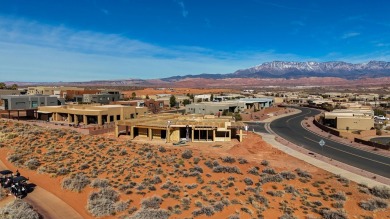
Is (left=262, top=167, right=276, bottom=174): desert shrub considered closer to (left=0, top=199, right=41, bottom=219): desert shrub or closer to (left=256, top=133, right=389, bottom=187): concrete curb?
(left=256, top=133, right=389, bottom=187): concrete curb

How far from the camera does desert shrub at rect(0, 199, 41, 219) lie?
19844mm

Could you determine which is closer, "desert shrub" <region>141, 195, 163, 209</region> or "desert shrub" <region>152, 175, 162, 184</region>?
"desert shrub" <region>141, 195, 163, 209</region>

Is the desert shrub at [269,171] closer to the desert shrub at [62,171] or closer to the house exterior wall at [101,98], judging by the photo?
the desert shrub at [62,171]

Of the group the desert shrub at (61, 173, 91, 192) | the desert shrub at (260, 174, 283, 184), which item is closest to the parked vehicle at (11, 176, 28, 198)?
the desert shrub at (61, 173, 91, 192)

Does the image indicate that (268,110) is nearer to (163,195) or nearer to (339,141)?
(339,141)

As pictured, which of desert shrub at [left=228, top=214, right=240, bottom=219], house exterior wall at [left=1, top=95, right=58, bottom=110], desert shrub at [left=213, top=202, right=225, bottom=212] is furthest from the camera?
house exterior wall at [left=1, top=95, right=58, bottom=110]

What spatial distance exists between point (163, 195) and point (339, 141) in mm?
42708

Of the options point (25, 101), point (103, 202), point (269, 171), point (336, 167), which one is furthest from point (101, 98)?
point (103, 202)

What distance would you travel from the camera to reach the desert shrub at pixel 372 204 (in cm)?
2380

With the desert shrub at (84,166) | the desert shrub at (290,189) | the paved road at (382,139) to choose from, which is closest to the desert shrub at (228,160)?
the desert shrub at (290,189)

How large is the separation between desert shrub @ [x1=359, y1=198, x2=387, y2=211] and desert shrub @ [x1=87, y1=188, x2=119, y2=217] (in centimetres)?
1898

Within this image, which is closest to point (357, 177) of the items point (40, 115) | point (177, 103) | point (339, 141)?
point (339, 141)

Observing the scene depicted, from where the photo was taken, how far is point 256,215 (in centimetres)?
2223

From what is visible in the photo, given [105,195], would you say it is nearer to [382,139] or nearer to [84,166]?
[84,166]
